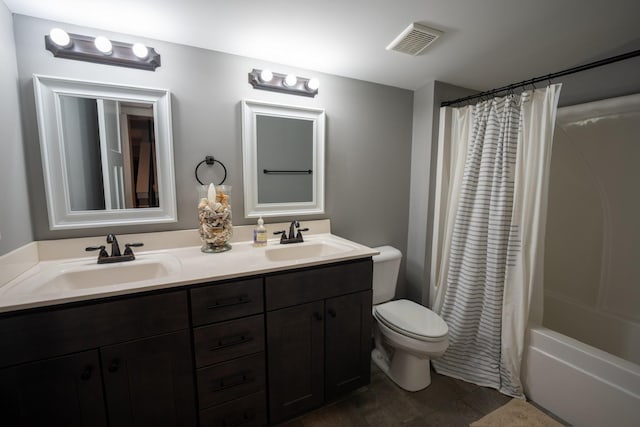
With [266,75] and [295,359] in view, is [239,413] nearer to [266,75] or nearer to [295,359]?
[295,359]

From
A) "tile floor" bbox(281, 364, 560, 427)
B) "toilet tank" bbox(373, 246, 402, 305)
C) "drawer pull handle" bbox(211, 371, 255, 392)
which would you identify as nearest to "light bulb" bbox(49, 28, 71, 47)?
"drawer pull handle" bbox(211, 371, 255, 392)

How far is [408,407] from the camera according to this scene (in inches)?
59.2

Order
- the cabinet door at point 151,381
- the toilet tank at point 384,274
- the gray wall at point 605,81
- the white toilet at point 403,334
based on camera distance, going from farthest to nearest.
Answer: the toilet tank at point 384,274, the gray wall at point 605,81, the white toilet at point 403,334, the cabinet door at point 151,381

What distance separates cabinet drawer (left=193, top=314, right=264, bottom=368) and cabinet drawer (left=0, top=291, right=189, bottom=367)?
0.34ft

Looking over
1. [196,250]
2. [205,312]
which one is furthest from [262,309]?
[196,250]

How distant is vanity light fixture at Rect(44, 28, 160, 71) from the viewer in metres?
1.21

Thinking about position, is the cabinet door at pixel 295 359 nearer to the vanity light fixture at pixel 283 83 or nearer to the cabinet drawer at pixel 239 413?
the cabinet drawer at pixel 239 413

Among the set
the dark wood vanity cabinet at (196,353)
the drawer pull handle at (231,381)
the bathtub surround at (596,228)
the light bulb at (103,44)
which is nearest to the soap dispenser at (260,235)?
the dark wood vanity cabinet at (196,353)

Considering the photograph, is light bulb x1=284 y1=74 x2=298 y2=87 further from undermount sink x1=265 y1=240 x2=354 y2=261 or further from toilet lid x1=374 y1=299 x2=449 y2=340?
toilet lid x1=374 y1=299 x2=449 y2=340

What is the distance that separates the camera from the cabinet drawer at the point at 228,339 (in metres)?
1.10

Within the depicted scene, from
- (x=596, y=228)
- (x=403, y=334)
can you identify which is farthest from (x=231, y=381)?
(x=596, y=228)

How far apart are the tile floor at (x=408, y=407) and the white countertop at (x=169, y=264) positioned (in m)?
0.89

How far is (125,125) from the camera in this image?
1.38 m

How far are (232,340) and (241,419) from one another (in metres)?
0.41
